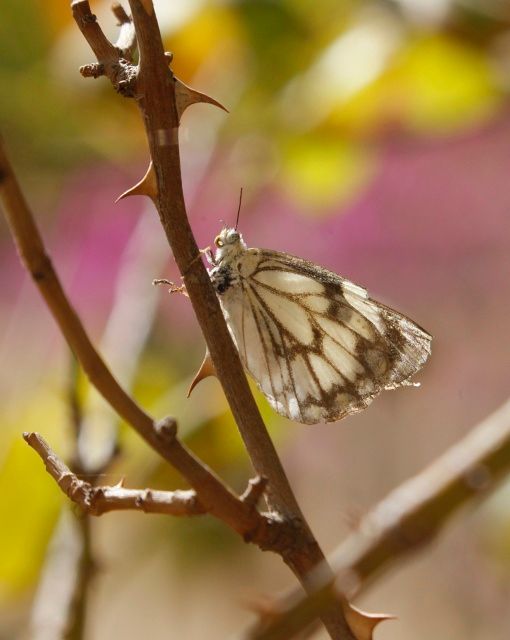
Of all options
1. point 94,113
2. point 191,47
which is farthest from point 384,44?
point 94,113

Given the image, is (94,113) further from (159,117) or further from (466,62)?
(159,117)

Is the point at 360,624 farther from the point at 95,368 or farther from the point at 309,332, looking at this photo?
the point at 309,332

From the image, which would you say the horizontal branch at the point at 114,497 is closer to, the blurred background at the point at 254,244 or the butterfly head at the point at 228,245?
the blurred background at the point at 254,244

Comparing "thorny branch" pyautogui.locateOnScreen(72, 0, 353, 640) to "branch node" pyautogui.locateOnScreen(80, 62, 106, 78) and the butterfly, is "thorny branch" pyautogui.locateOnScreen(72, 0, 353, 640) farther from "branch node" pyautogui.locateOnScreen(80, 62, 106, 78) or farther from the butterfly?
the butterfly

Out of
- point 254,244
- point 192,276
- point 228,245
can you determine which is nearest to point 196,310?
point 192,276

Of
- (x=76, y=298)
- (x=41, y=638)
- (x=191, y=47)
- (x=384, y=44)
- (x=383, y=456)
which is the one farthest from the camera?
(x=383, y=456)

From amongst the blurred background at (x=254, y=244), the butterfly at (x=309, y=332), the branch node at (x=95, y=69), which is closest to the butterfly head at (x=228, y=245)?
the butterfly at (x=309, y=332)

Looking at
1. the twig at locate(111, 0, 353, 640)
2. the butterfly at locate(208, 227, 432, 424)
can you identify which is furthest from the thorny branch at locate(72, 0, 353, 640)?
the butterfly at locate(208, 227, 432, 424)
